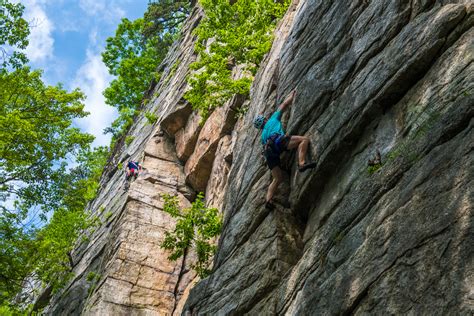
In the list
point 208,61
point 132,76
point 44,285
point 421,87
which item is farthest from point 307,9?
point 132,76

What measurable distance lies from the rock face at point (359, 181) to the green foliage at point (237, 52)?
2279mm

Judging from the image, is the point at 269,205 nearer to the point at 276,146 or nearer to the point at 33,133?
the point at 276,146

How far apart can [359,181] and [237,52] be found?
40.4 ft

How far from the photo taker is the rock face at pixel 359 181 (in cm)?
587

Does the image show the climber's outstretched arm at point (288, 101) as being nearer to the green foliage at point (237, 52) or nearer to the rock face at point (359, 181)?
the rock face at point (359, 181)

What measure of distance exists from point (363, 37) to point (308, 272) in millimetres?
4231

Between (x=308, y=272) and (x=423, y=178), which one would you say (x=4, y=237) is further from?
(x=423, y=178)

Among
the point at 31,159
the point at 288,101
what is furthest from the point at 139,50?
the point at 288,101

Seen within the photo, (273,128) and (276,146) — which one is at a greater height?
(273,128)

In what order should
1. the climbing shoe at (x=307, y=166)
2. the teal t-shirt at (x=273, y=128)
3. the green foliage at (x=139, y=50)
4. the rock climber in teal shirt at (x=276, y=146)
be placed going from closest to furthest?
1. the climbing shoe at (x=307, y=166)
2. the rock climber in teal shirt at (x=276, y=146)
3. the teal t-shirt at (x=273, y=128)
4. the green foliage at (x=139, y=50)

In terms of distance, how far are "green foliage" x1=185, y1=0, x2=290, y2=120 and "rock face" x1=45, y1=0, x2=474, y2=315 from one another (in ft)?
7.48

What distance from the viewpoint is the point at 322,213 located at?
29.1 ft

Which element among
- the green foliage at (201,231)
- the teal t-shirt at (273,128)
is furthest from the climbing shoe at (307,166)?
the green foliage at (201,231)

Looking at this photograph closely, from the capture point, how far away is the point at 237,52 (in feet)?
63.8
